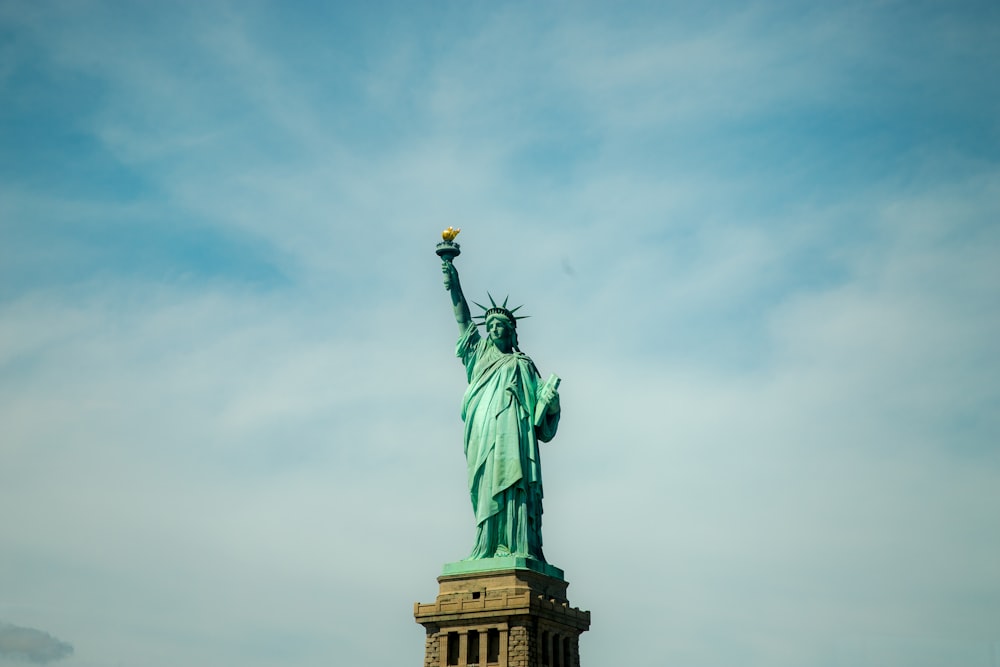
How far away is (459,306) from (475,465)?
488cm

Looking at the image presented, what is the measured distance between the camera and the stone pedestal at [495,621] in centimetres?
3572

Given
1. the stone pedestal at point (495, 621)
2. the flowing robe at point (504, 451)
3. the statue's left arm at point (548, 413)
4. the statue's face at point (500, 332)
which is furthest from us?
the statue's face at point (500, 332)

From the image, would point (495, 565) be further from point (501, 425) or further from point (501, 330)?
point (501, 330)

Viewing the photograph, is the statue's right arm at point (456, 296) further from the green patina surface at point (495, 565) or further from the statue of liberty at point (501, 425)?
the green patina surface at point (495, 565)

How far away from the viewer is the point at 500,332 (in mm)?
40219

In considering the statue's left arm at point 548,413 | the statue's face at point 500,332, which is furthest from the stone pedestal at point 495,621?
the statue's face at point 500,332

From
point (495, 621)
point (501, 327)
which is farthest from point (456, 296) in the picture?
point (495, 621)

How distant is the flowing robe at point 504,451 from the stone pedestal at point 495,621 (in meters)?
0.88

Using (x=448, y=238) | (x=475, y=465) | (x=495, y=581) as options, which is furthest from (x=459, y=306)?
(x=495, y=581)

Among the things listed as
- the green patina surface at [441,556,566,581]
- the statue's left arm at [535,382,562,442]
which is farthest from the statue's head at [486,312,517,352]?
the green patina surface at [441,556,566,581]

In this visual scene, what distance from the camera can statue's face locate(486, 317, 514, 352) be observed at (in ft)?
132

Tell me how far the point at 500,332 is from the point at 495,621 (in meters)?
8.53

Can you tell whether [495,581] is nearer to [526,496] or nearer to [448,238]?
[526,496]

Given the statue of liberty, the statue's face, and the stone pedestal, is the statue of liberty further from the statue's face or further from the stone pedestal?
the stone pedestal
